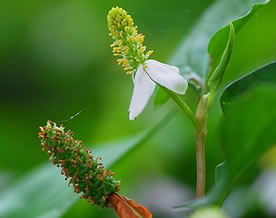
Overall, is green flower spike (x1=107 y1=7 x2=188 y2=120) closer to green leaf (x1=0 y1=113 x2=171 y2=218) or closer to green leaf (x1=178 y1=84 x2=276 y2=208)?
green leaf (x1=178 y1=84 x2=276 y2=208)

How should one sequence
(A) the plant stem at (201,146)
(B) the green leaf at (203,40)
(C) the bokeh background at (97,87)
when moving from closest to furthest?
(A) the plant stem at (201,146)
(B) the green leaf at (203,40)
(C) the bokeh background at (97,87)

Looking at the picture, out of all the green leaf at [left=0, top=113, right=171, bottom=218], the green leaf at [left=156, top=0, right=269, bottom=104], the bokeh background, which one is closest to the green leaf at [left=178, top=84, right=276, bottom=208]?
the green leaf at [left=156, top=0, right=269, bottom=104]

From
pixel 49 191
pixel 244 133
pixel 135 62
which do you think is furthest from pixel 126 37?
pixel 49 191

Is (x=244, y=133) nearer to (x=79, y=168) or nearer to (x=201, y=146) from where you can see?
(x=201, y=146)

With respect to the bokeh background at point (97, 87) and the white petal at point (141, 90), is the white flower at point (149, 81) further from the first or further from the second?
the bokeh background at point (97, 87)

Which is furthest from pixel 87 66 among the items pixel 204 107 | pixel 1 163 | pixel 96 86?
pixel 204 107

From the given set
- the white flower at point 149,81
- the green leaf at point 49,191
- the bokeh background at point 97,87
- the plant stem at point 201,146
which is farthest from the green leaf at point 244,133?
the bokeh background at point 97,87
